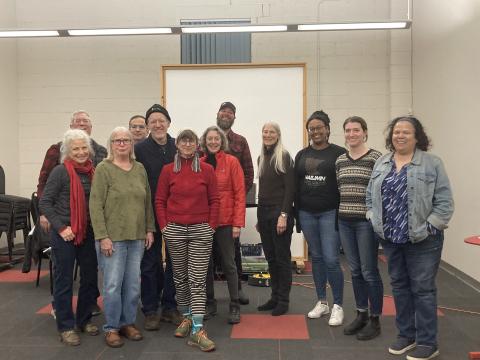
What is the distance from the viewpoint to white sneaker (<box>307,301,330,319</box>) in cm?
319

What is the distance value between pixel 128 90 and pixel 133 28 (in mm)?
1270

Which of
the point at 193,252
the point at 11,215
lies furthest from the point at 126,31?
the point at 193,252

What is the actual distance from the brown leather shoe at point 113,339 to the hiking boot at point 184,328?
350mm

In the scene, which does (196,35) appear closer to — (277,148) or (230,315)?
(277,148)

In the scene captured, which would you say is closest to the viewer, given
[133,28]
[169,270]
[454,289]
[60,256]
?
[60,256]

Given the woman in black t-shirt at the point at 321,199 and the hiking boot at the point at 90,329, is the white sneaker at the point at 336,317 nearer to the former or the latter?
Answer: the woman in black t-shirt at the point at 321,199

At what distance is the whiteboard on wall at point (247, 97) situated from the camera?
197 inches

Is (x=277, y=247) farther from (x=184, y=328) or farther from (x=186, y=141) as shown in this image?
(x=186, y=141)

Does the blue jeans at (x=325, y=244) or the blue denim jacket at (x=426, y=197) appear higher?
the blue denim jacket at (x=426, y=197)

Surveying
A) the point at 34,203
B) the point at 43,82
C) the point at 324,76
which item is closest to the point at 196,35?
the point at 324,76

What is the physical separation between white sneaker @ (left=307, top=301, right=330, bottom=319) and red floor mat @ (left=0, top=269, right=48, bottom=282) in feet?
9.32

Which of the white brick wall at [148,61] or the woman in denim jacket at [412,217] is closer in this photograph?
the woman in denim jacket at [412,217]

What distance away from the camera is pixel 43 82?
20.2ft

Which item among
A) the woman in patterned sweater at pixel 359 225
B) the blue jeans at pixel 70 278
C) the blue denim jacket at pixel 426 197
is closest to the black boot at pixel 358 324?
the woman in patterned sweater at pixel 359 225
